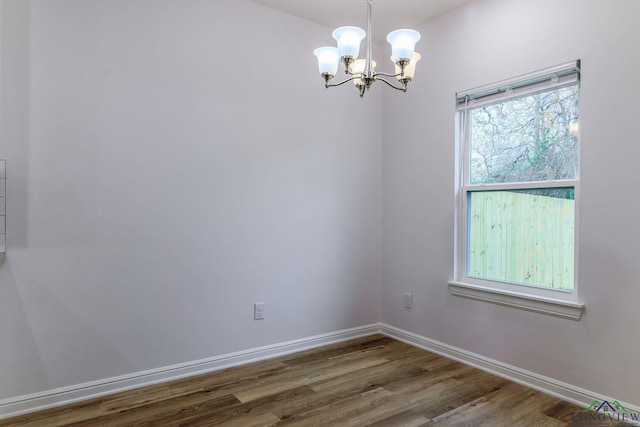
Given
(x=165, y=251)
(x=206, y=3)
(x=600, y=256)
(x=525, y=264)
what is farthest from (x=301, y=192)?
(x=600, y=256)

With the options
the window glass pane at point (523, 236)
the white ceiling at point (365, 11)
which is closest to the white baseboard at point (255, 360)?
the window glass pane at point (523, 236)

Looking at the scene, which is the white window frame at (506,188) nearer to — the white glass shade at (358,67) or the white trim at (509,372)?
the white trim at (509,372)

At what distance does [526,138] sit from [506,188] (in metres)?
0.36

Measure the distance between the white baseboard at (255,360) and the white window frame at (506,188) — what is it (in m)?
0.44

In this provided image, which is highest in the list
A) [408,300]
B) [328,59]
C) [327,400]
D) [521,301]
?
[328,59]

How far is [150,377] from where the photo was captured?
257cm

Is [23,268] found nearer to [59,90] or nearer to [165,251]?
[165,251]

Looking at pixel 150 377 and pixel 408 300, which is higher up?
pixel 408 300

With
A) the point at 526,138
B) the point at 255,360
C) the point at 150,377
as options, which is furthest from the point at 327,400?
the point at 526,138

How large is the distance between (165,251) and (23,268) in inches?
29.8

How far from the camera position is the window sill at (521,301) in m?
2.36

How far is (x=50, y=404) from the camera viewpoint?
7.43 feet

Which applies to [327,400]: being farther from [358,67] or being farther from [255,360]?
[358,67]

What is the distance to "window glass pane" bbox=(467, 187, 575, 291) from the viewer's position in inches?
97.7
